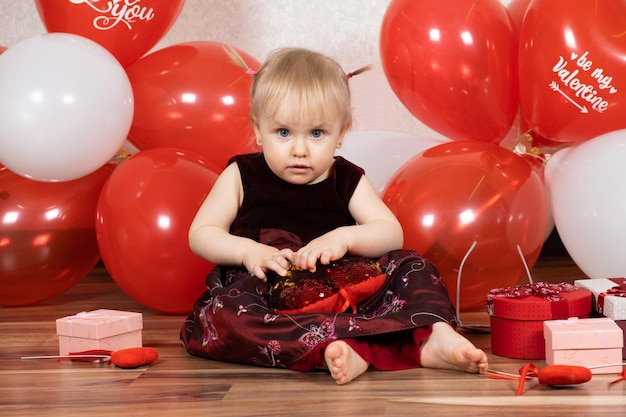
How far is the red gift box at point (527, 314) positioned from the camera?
4.49ft

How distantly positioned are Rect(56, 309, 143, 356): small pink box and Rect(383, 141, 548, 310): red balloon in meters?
0.54

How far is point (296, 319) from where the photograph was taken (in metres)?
1.31

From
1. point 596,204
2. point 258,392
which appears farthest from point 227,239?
point 596,204

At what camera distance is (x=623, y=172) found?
1.62 meters

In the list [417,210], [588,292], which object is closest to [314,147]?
[417,210]

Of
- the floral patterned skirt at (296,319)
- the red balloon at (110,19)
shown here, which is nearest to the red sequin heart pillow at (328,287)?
the floral patterned skirt at (296,319)

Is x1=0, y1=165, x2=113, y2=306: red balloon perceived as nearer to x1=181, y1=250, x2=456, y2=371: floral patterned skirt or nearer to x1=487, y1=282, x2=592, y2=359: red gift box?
x1=181, y1=250, x2=456, y2=371: floral patterned skirt

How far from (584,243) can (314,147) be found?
1.91 ft

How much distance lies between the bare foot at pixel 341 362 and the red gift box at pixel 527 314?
0.27 m

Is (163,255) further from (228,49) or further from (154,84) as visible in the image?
(228,49)

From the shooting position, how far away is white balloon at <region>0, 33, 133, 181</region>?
1.58 metres

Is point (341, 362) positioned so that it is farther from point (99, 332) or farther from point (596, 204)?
point (596, 204)

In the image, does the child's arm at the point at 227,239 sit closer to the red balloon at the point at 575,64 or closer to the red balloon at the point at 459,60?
the red balloon at the point at 459,60

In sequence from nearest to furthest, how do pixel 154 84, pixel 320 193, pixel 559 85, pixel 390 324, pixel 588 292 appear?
pixel 390 324 → pixel 588 292 → pixel 320 193 → pixel 559 85 → pixel 154 84
